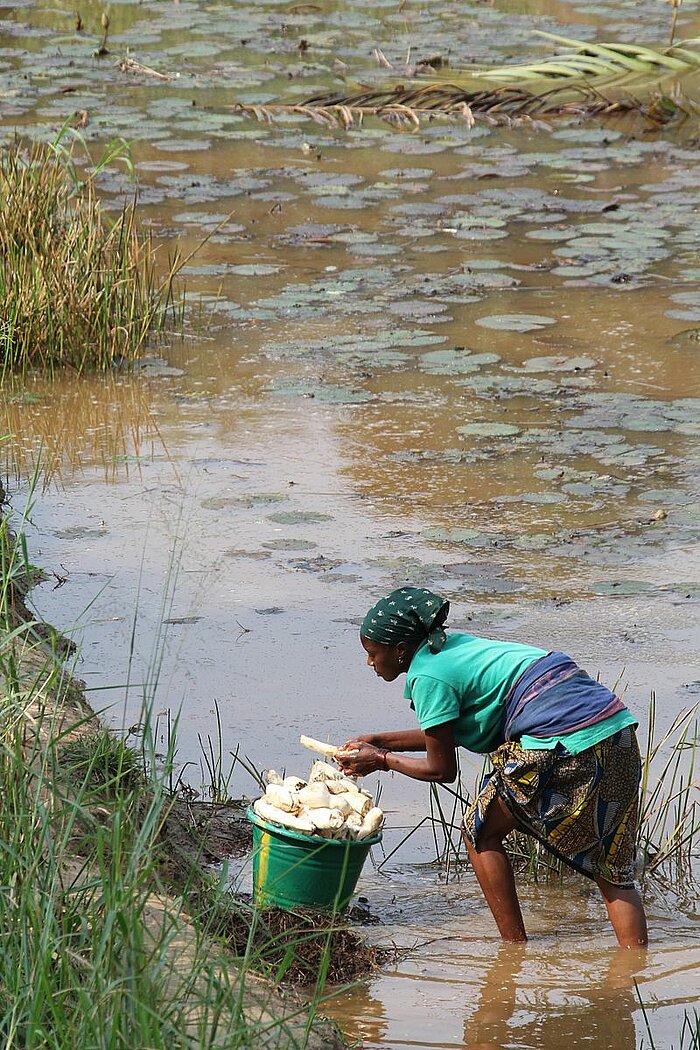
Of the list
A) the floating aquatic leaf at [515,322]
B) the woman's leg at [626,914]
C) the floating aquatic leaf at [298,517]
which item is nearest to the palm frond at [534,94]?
the floating aquatic leaf at [515,322]

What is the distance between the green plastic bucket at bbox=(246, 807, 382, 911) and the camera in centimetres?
316

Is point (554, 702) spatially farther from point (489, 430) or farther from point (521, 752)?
point (489, 430)

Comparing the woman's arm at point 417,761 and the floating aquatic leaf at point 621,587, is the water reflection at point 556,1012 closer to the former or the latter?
the woman's arm at point 417,761

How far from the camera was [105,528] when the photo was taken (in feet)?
17.5

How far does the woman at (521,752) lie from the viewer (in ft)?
10.7

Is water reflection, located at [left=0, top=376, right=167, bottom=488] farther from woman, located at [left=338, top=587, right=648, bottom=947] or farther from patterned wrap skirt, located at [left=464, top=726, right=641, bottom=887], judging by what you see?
patterned wrap skirt, located at [left=464, top=726, right=641, bottom=887]

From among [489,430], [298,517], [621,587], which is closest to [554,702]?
[621,587]

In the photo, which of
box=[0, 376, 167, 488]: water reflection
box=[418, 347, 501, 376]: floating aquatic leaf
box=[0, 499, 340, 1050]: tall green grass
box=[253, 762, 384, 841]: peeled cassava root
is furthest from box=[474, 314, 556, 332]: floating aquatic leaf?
box=[0, 499, 340, 1050]: tall green grass

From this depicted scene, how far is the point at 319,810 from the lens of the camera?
3189 millimetres

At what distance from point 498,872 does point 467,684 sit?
40 centimetres

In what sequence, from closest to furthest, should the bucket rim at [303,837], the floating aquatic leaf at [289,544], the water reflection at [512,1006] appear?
the water reflection at [512,1006]
the bucket rim at [303,837]
the floating aquatic leaf at [289,544]

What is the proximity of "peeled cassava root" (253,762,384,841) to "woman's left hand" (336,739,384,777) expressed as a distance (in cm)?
8

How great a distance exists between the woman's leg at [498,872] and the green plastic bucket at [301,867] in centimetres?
26

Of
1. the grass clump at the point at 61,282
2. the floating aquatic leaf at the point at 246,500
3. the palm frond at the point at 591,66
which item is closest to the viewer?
the floating aquatic leaf at the point at 246,500
